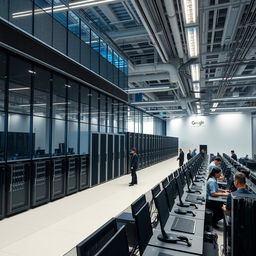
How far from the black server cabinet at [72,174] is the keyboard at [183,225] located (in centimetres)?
457

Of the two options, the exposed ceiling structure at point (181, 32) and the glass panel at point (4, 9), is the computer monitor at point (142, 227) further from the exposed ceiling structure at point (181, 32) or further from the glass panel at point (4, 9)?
the glass panel at point (4, 9)

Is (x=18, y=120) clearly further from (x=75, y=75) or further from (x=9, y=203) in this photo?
(x=9, y=203)

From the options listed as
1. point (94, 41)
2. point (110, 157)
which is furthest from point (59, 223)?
point (94, 41)

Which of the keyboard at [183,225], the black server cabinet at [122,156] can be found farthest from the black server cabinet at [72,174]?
the keyboard at [183,225]

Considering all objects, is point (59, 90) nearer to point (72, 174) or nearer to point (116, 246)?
point (72, 174)

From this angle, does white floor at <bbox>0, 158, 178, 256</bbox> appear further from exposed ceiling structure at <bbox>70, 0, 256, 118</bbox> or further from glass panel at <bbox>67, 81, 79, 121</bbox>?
exposed ceiling structure at <bbox>70, 0, 256, 118</bbox>

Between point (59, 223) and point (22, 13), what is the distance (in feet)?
16.2

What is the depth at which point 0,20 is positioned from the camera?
4.37 meters

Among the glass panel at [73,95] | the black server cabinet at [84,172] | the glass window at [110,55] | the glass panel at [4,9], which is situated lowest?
the black server cabinet at [84,172]

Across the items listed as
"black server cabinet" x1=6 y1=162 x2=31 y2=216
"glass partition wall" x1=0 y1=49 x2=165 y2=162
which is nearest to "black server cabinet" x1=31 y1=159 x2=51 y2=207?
"black server cabinet" x1=6 y1=162 x2=31 y2=216

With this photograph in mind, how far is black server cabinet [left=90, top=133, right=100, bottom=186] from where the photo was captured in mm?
8016

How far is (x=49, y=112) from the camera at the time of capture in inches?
273

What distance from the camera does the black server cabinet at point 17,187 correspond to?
189 inches

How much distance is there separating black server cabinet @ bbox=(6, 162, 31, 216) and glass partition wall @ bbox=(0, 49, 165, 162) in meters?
0.37
